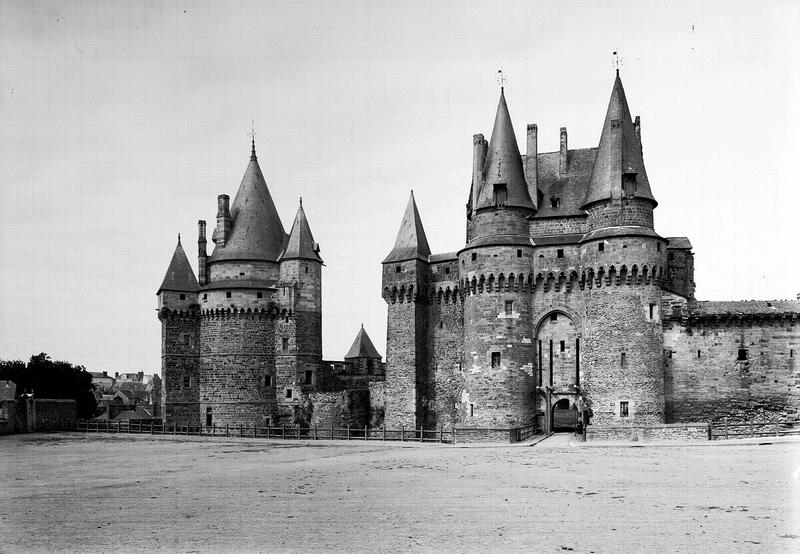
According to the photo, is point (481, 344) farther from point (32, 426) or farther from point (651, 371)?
point (32, 426)

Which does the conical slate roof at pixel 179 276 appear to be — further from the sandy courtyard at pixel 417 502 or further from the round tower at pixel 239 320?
the sandy courtyard at pixel 417 502

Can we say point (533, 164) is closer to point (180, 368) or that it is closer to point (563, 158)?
point (563, 158)

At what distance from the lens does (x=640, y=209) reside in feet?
153

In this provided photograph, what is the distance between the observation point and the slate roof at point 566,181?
50.0 m

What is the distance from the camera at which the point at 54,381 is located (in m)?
80.3

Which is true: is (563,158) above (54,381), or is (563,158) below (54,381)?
above

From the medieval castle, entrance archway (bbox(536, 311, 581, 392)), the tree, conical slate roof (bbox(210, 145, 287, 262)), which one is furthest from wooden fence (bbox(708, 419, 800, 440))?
the tree

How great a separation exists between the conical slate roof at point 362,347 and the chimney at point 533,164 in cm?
2941

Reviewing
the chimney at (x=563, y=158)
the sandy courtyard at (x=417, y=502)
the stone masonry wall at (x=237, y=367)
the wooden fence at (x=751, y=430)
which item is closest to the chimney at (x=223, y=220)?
the stone masonry wall at (x=237, y=367)

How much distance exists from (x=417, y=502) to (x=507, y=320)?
29.3m

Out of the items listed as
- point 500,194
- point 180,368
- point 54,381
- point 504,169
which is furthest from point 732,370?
point 54,381

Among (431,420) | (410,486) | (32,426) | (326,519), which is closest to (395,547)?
(326,519)

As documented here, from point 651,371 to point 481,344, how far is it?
31.2 ft

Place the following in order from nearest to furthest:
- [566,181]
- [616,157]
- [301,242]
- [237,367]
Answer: [616,157], [566,181], [237,367], [301,242]
